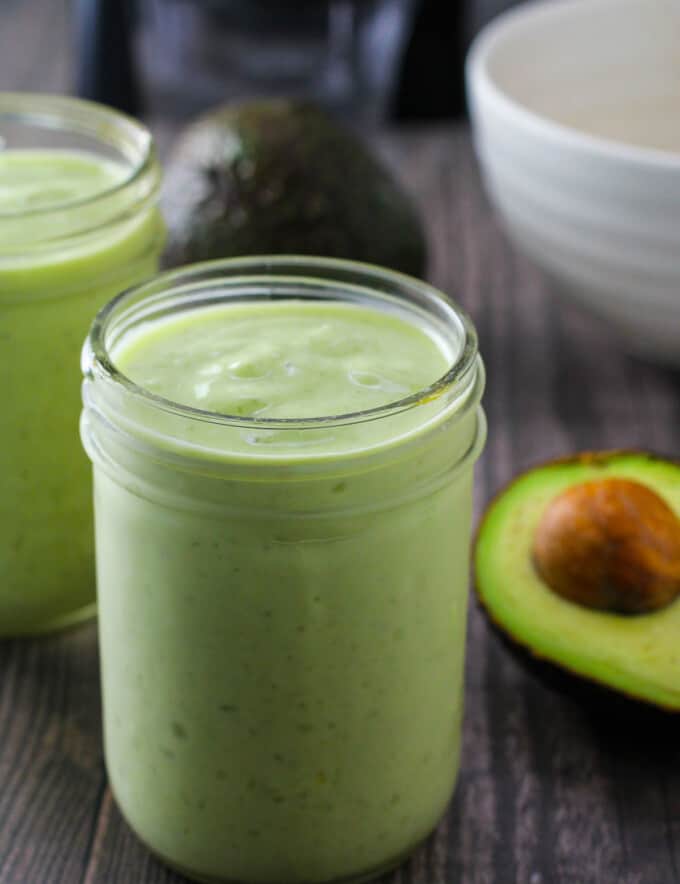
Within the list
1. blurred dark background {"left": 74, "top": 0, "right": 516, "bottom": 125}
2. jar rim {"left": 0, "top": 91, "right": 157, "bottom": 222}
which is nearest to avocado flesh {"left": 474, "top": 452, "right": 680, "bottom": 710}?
jar rim {"left": 0, "top": 91, "right": 157, "bottom": 222}

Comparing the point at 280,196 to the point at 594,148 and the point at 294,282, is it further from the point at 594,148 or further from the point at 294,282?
the point at 294,282

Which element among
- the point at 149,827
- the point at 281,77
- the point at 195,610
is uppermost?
the point at 195,610

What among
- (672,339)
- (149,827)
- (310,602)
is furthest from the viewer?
(672,339)

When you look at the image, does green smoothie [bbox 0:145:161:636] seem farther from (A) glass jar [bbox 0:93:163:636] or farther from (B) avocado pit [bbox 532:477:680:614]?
(B) avocado pit [bbox 532:477:680:614]

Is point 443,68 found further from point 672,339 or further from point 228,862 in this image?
point 228,862

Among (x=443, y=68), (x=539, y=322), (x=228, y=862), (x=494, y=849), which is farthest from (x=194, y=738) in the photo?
(x=443, y=68)

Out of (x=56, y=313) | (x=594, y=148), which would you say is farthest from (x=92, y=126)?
(x=594, y=148)
